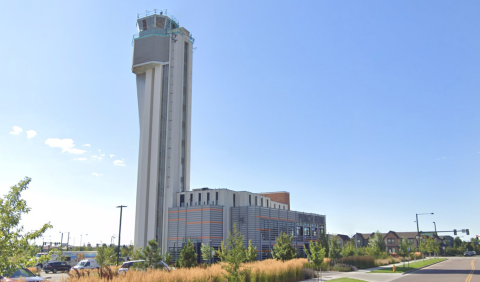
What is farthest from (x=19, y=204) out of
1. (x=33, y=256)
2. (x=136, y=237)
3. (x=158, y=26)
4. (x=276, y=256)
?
(x=158, y=26)

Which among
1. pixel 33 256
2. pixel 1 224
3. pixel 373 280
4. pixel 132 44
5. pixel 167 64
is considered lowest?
pixel 373 280

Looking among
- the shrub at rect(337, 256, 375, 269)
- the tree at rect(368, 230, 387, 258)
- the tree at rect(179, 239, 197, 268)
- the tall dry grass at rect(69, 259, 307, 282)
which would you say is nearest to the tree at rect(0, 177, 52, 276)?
the tall dry grass at rect(69, 259, 307, 282)

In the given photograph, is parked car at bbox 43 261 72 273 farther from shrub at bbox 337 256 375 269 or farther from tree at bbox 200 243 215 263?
shrub at bbox 337 256 375 269

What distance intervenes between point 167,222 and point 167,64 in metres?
26.6

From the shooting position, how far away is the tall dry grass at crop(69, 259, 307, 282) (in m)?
17.5

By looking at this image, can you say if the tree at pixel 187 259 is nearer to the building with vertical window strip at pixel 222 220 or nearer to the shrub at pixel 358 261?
the building with vertical window strip at pixel 222 220

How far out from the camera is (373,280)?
31.2m

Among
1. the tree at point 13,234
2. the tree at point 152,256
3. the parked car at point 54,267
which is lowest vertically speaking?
the parked car at point 54,267

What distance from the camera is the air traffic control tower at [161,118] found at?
57.6 m

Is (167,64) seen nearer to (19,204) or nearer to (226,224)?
(226,224)

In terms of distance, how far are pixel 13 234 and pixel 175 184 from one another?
149 ft

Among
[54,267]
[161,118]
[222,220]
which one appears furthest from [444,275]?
[54,267]

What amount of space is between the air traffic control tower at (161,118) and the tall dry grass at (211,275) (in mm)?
28753

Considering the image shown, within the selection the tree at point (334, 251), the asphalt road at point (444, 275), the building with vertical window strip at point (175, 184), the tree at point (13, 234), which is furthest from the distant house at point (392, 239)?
the tree at point (13, 234)
